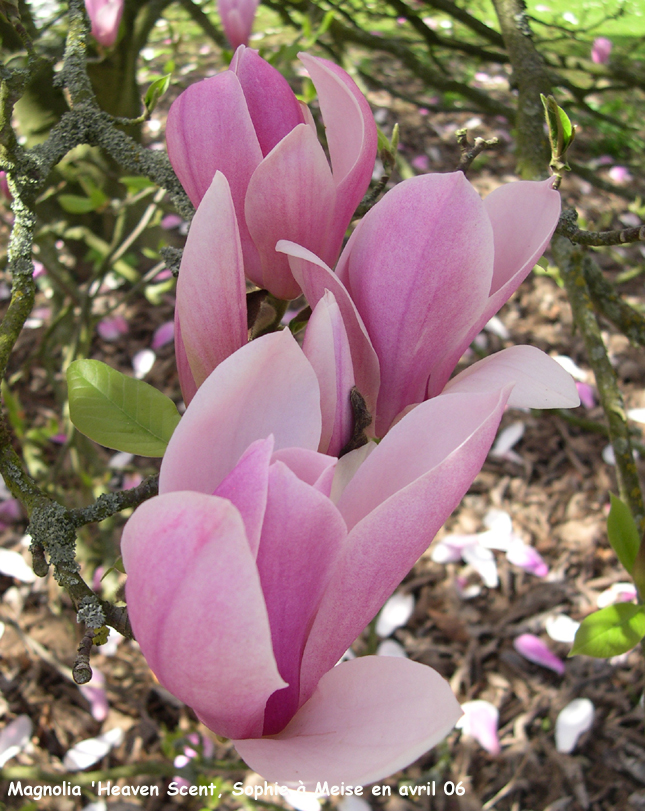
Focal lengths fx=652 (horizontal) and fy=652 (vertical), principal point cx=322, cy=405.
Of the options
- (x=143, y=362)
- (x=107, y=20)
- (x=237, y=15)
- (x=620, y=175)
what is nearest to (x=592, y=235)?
(x=237, y=15)

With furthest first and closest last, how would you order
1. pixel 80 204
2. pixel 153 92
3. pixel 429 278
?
pixel 80 204, pixel 153 92, pixel 429 278

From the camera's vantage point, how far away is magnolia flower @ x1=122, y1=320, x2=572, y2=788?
22cm

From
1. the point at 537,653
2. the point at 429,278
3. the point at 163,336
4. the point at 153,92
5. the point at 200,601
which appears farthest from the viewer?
the point at 163,336

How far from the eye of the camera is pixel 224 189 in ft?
0.96

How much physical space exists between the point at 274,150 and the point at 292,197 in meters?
0.03

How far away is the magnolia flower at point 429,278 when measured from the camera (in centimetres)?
31

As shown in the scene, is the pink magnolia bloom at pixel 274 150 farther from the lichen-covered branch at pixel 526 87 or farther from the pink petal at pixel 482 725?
the pink petal at pixel 482 725

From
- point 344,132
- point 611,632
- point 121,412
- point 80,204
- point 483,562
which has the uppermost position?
point 344,132

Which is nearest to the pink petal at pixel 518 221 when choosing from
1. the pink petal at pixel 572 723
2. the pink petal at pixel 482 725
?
the pink petal at pixel 482 725

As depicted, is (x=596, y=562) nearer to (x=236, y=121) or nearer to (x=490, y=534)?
(x=490, y=534)

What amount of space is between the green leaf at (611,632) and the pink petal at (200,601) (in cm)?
38

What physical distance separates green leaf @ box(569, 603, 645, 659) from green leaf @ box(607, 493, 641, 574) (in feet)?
0.12

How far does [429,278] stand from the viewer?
0.32 metres

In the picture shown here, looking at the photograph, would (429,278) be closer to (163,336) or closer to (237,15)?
(237,15)
